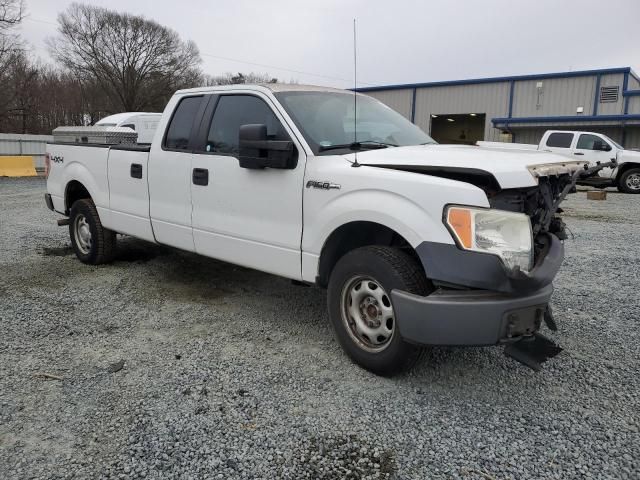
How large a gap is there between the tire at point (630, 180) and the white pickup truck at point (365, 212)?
14619mm

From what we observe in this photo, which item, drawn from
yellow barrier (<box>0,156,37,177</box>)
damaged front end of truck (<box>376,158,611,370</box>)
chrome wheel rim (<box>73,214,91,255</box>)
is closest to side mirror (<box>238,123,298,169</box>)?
damaged front end of truck (<box>376,158,611,370</box>)

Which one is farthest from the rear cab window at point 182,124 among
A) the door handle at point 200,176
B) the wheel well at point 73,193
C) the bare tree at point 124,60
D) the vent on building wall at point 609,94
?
the bare tree at point 124,60

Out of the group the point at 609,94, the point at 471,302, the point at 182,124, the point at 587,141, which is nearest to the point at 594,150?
the point at 587,141

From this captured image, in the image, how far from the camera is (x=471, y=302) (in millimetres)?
2873

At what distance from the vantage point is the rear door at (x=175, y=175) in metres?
4.70

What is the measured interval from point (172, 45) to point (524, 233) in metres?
47.2

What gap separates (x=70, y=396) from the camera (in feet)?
10.3

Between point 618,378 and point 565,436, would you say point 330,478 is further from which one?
point 618,378

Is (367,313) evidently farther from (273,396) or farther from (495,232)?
(495,232)

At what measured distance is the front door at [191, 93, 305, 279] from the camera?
3.85 m

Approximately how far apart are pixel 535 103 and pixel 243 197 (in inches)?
1013

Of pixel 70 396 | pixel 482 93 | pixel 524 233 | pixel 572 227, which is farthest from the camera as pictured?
pixel 482 93

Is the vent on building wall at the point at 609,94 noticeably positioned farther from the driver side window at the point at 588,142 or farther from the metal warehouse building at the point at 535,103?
the driver side window at the point at 588,142

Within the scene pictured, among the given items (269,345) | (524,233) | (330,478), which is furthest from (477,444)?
(269,345)
